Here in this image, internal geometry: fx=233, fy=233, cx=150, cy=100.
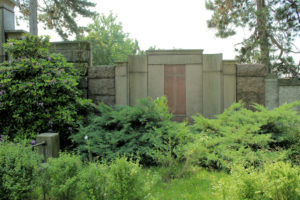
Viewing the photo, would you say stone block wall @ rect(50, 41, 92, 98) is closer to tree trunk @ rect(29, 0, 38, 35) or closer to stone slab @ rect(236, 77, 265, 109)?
tree trunk @ rect(29, 0, 38, 35)

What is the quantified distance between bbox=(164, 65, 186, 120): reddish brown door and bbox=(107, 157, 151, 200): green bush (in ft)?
13.6

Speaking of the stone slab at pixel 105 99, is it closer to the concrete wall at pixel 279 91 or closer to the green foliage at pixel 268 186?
the concrete wall at pixel 279 91

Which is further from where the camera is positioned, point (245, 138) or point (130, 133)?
point (130, 133)

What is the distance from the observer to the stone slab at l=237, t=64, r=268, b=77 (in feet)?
20.2

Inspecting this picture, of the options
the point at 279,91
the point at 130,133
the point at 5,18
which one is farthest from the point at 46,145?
the point at 279,91

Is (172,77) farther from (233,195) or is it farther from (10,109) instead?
(233,195)

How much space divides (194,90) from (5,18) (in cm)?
580

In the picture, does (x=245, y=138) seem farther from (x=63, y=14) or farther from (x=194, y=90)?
(x=63, y=14)

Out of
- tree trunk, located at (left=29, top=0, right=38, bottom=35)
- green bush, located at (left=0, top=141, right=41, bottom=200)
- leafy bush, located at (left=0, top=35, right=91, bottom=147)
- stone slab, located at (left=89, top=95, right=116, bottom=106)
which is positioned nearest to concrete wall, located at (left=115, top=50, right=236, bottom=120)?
stone slab, located at (left=89, top=95, right=116, bottom=106)

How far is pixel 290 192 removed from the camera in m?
2.01

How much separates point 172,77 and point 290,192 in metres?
4.66

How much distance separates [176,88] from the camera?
21.0 ft

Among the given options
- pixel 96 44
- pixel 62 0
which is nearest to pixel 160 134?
pixel 62 0

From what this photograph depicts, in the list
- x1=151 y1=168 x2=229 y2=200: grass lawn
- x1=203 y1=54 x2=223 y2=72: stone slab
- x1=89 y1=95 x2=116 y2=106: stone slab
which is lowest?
x1=151 y1=168 x2=229 y2=200: grass lawn
